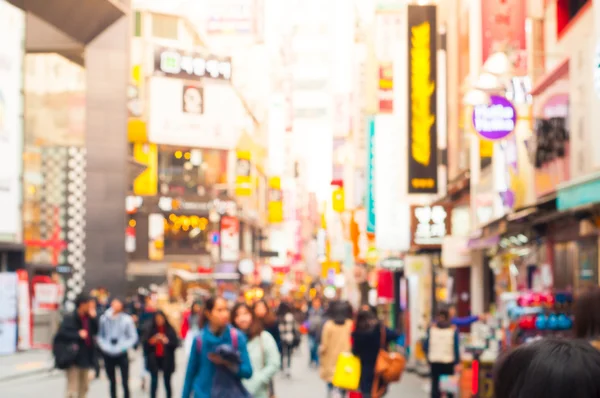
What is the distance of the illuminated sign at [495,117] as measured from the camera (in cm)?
1606

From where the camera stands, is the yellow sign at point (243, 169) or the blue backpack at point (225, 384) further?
the yellow sign at point (243, 169)

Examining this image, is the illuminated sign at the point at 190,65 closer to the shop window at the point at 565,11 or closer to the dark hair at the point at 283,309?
the dark hair at the point at 283,309

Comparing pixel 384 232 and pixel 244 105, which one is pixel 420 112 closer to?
pixel 384 232

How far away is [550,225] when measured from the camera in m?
16.8

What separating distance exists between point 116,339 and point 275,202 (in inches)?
3402

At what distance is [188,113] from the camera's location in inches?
2101

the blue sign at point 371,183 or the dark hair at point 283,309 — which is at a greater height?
the blue sign at point 371,183

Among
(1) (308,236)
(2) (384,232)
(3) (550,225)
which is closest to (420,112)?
(2) (384,232)

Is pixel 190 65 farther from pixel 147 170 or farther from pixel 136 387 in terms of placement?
pixel 136 387

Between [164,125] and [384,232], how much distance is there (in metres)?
23.7

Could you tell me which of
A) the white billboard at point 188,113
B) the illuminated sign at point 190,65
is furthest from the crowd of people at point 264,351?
the illuminated sign at point 190,65

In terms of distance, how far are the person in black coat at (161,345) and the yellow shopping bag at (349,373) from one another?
3591 mm

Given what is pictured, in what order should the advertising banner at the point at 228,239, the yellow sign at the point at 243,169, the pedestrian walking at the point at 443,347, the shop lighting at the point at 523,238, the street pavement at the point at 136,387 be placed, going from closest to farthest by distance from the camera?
the pedestrian walking at the point at 443,347 < the shop lighting at the point at 523,238 < the street pavement at the point at 136,387 < the advertising banner at the point at 228,239 < the yellow sign at the point at 243,169

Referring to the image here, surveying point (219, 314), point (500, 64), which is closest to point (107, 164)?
point (500, 64)
